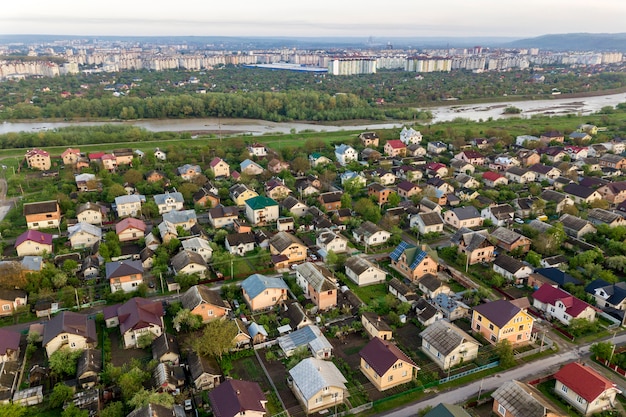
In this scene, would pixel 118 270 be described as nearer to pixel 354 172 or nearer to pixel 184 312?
pixel 184 312

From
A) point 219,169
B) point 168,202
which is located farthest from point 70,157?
point 168,202

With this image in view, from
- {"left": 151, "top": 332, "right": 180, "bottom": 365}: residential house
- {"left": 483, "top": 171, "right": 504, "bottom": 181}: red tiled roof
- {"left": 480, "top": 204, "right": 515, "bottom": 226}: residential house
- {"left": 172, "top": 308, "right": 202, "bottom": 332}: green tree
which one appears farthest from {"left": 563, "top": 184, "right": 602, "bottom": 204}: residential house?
{"left": 151, "top": 332, "right": 180, "bottom": 365}: residential house

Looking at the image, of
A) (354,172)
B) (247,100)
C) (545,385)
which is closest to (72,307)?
(545,385)

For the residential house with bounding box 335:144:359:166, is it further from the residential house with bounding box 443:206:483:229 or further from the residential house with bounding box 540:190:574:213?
the residential house with bounding box 540:190:574:213

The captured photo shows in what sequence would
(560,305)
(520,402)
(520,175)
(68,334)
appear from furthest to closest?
(520,175) < (560,305) < (68,334) < (520,402)

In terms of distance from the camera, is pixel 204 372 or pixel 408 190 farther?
pixel 408 190

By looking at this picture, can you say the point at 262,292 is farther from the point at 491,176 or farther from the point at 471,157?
the point at 471,157

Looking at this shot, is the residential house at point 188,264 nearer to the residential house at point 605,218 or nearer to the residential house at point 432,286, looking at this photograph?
the residential house at point 432,286
